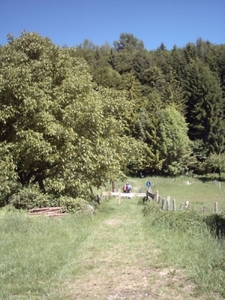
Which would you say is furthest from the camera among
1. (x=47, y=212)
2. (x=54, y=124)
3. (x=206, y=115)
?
(x=206, y=115)

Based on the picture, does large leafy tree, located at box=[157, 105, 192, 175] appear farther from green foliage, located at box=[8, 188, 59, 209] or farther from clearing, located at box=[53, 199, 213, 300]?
clearing, located at box=[53, 199, 213, 300]

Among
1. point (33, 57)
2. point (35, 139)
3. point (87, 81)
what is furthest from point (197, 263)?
point (33, 57)

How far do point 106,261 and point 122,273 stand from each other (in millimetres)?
1076

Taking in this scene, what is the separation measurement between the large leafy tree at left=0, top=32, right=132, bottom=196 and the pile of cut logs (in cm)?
115

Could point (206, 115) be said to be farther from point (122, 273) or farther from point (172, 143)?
point (122, 273)

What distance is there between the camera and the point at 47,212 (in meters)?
15.4

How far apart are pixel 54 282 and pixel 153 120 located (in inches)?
1913

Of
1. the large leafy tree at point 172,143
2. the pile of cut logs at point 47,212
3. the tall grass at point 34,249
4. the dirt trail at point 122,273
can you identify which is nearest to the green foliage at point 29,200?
the pile of cut logs at point 47,212

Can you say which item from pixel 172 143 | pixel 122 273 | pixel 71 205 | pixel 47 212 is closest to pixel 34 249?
pixel 122 273

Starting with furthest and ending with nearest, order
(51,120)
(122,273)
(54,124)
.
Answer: (51,120), (54,124), (122,273)

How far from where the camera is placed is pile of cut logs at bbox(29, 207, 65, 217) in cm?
1518

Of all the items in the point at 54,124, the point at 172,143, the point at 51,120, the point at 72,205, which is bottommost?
the point at 72,205

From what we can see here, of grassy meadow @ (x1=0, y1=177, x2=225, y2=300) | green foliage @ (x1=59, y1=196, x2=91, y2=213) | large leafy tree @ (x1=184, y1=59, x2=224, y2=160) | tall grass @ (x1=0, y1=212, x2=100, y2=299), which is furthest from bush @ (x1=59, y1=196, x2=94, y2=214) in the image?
large leafy tree @ (x1=184, y1=59, x2=224, y2=160)

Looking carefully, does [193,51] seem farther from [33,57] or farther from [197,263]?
[197,263]
